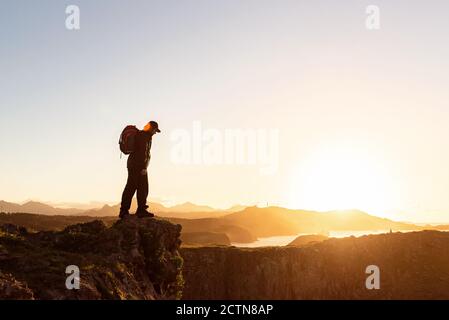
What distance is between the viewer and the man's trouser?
15680 millimetres

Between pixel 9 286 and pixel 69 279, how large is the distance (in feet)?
5.82

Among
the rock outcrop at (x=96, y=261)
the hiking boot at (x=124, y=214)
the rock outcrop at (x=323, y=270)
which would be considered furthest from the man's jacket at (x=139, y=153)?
the rock outcrop at (x=323, y=270)

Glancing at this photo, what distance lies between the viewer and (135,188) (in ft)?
51.8

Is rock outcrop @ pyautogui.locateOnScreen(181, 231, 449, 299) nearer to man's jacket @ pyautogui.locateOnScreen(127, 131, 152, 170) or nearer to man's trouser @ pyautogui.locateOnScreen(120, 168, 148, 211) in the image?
man's trouser @ pyautogui.locateOnScreen(120, 168, 148, 211)

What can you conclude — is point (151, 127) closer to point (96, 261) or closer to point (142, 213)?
point (142, 213)

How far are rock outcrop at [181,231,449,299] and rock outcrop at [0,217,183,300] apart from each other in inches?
1220

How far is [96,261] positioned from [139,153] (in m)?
5.19

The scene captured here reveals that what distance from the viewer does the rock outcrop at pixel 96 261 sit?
9773 mm

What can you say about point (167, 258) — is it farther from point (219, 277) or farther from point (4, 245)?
point (219, 277)

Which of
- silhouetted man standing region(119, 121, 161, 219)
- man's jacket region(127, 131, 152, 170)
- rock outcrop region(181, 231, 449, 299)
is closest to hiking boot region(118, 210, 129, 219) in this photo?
silhouetted man standing region(119, 121, 161, 219)

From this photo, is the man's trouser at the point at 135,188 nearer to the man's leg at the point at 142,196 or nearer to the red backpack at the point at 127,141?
the man's leg at the point at 142,196

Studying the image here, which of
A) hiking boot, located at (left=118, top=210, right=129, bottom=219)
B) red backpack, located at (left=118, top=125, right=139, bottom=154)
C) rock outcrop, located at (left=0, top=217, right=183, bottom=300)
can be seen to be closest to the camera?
rock outcrop, located at (left=0, top=217, right=183, bottom=300)

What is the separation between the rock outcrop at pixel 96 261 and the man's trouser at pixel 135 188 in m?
0.71
